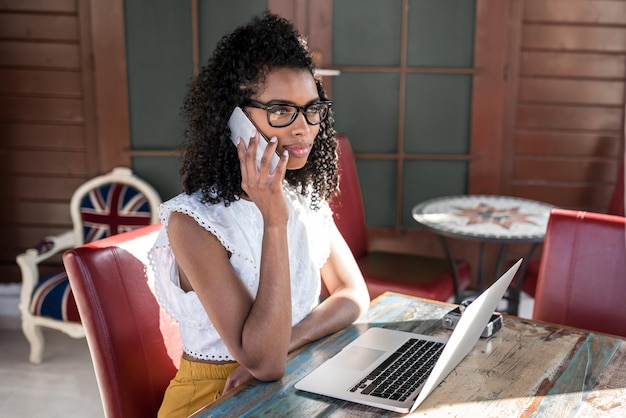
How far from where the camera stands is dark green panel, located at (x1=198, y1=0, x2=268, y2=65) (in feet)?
11.0

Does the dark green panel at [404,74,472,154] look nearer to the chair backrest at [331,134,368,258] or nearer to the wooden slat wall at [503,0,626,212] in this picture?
the wooden slat wall at [503,0,626,212]

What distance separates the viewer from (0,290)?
3666 mm

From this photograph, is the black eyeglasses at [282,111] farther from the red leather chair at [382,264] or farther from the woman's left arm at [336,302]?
the red leather chair at [382,264]

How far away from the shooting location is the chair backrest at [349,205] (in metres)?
2.98

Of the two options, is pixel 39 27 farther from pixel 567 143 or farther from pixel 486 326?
pixel 486 326

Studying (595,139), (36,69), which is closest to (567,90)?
(595,139)

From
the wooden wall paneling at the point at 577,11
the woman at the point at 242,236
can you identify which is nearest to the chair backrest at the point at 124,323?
the woman at the point at 242,236

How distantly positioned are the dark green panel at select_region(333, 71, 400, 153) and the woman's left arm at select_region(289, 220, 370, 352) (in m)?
1.72

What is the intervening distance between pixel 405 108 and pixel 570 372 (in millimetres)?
2209

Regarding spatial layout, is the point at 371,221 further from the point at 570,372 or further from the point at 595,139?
the point at 570,372

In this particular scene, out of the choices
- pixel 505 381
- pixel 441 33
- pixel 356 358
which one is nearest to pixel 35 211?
pixel 441 33

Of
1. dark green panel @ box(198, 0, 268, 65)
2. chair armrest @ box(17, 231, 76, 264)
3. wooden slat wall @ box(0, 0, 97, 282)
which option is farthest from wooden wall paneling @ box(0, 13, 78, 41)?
chair armrest @ box(17, 231, 76, 264)

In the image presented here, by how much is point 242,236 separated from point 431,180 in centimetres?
217

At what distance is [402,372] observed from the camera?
4.42ft
